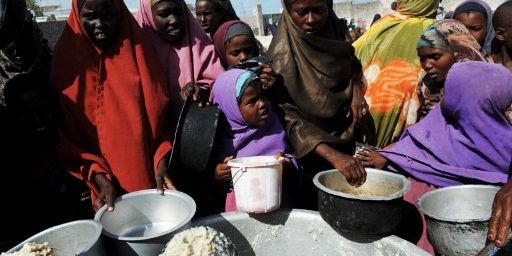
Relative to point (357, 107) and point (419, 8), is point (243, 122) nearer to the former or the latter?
point (357, 107)

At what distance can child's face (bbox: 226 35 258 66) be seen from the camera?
9.25 ft

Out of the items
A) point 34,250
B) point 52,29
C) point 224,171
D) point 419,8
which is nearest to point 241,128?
point 224,171

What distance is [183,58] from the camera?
8.95ft

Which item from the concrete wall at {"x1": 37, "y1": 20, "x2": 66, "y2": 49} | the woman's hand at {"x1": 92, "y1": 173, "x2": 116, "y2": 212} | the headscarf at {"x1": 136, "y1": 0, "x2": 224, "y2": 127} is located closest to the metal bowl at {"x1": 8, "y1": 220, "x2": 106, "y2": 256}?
the woman's hand at {"x1": 92, "y1": 173, "x2": 116, "y2": 212}

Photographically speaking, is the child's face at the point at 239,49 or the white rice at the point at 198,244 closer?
the white rice at the point at 198,244

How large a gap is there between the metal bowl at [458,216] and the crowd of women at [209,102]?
4.0 inches

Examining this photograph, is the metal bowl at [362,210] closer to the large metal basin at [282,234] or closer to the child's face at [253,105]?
the large metal basin at [282,234]

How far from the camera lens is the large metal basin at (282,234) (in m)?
2.20

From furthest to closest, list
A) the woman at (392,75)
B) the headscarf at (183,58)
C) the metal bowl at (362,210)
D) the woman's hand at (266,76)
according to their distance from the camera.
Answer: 1. the woman at (392,75)
2. the headscarf at (183,58)
3. the woman's hand at (266,76)
4. the metal bowl at (362,210)

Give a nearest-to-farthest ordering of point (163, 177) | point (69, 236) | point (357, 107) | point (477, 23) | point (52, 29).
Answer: point (69, 236) < point (163, 177) < point (357, 107) < point (477, 23) < point (52, 29)

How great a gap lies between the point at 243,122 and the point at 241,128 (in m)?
0.05

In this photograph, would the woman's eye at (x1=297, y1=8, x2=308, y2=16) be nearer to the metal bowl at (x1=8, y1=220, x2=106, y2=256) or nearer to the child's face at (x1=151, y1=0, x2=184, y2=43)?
the child's face at (x1=151, y1=0, x2=184, y2=43)

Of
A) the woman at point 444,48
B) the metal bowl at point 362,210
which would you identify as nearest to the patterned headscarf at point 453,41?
the woman at point 444,48

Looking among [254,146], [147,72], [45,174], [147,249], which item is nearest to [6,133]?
[45,174]
